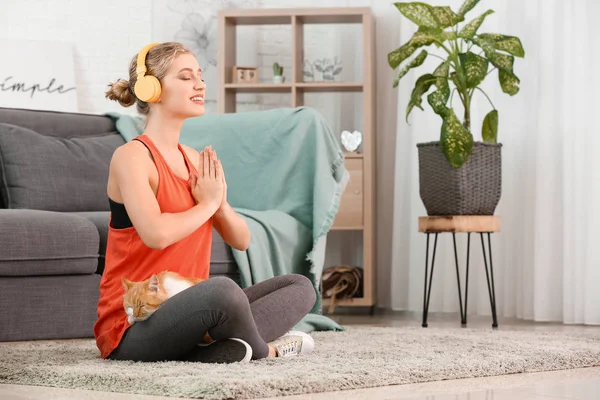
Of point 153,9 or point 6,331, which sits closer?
point 6,331

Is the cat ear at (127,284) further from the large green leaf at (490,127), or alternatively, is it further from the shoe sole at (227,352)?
the large green leaf at (490,127)

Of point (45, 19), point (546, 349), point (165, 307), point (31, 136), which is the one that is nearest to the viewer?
point (165, 307)

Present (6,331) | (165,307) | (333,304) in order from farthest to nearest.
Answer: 1. (333,304)
2. (6,331)
3. (165,307)

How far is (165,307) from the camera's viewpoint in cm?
207

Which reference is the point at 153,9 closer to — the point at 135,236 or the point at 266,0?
the point at 266,0

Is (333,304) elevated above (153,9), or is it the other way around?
(153,9)

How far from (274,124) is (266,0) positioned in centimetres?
185

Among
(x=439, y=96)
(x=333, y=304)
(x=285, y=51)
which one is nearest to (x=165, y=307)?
(x=439, y=96)

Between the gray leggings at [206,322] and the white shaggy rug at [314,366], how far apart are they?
0.05m

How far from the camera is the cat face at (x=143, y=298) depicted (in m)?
2.09

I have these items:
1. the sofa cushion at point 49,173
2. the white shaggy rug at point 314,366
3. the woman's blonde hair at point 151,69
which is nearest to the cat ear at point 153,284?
the white shaggy rug at point 314,366

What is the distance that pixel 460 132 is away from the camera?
3.85m

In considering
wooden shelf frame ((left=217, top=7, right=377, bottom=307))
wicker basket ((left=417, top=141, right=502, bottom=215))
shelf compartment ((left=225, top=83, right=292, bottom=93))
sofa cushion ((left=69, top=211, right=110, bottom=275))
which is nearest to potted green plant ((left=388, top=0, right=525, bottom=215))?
wicker basket ((left=417, top=141, right=502, bottom=215))

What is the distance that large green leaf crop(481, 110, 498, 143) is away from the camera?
13.4 ft
